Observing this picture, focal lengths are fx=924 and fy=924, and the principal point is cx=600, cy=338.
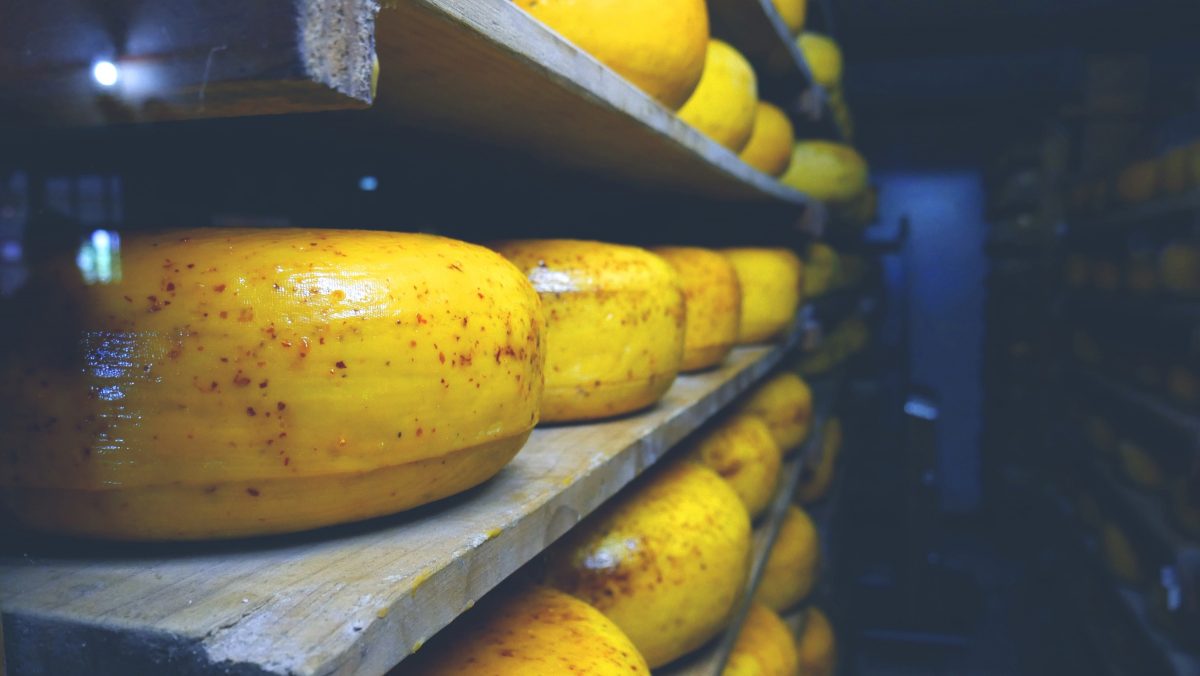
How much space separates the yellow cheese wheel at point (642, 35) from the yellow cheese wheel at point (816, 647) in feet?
5.58

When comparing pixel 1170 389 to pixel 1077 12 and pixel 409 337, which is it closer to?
pixel 1077 12

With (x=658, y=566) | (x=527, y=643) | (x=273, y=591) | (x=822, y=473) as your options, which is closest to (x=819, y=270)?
(x=822, y=473)

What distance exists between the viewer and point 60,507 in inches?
22.6

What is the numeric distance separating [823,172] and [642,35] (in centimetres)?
261

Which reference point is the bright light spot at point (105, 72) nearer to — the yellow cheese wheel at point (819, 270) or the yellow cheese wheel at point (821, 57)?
the yellow cheese wheel at point (819, 270)

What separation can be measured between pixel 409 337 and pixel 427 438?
75mm

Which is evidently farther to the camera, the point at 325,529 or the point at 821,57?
the point at 821,57

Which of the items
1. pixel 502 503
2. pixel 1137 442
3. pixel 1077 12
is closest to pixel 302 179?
pixel 502 503

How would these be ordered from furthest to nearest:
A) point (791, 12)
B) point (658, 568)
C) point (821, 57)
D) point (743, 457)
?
point (821, 57) < point (791, 12) < point (743, 457) < point (658, 568)

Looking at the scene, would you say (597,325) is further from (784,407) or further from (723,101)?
(784,407)

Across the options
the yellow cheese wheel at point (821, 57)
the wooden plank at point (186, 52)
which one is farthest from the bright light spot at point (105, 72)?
the yellow cheese wheel at point (821, 57)

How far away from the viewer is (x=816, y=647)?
2596mm

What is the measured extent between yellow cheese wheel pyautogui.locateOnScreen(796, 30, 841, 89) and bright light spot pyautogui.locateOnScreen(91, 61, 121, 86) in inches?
143

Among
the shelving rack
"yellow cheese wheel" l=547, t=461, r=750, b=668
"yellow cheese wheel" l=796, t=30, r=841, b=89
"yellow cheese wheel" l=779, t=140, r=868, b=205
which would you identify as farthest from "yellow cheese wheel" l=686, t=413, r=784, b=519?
"yellow cheese wheel" l=796, t=30, r=841, b=89
